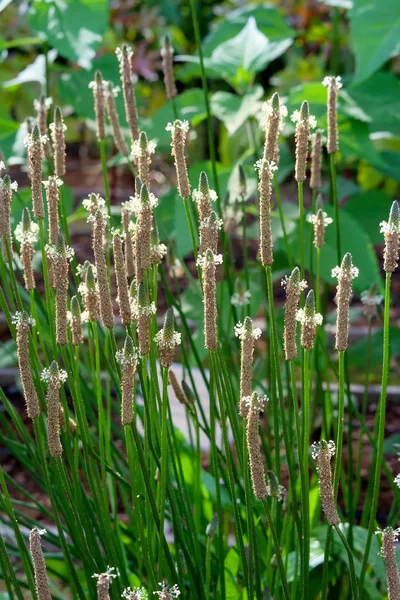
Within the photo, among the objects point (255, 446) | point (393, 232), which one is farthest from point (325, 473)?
point (393, 232)

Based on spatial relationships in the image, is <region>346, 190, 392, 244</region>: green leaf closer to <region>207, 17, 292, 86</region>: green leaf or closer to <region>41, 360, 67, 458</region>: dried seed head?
<region>207, 17, 292, 86</region>: green leaf

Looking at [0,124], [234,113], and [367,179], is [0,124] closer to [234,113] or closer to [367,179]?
[234,113]

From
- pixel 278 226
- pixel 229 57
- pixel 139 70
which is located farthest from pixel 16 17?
pixel 278 226

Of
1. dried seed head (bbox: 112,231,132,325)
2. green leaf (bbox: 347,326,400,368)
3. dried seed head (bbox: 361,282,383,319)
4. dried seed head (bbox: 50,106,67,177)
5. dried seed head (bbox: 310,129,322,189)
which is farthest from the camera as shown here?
green leaf (bbox: 347,326,400,368)

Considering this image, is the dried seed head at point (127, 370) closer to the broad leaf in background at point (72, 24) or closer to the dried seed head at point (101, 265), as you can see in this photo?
the dried seed head at point (101, 265)

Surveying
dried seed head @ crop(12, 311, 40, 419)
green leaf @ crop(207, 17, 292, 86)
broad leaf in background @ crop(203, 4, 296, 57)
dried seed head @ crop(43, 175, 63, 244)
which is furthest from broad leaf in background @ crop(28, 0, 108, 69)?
dried seed head @ crop(12, 311, 40, 419)

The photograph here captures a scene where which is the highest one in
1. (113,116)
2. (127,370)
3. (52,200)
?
(113,116)

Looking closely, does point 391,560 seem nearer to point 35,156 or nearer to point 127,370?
point 127,370
